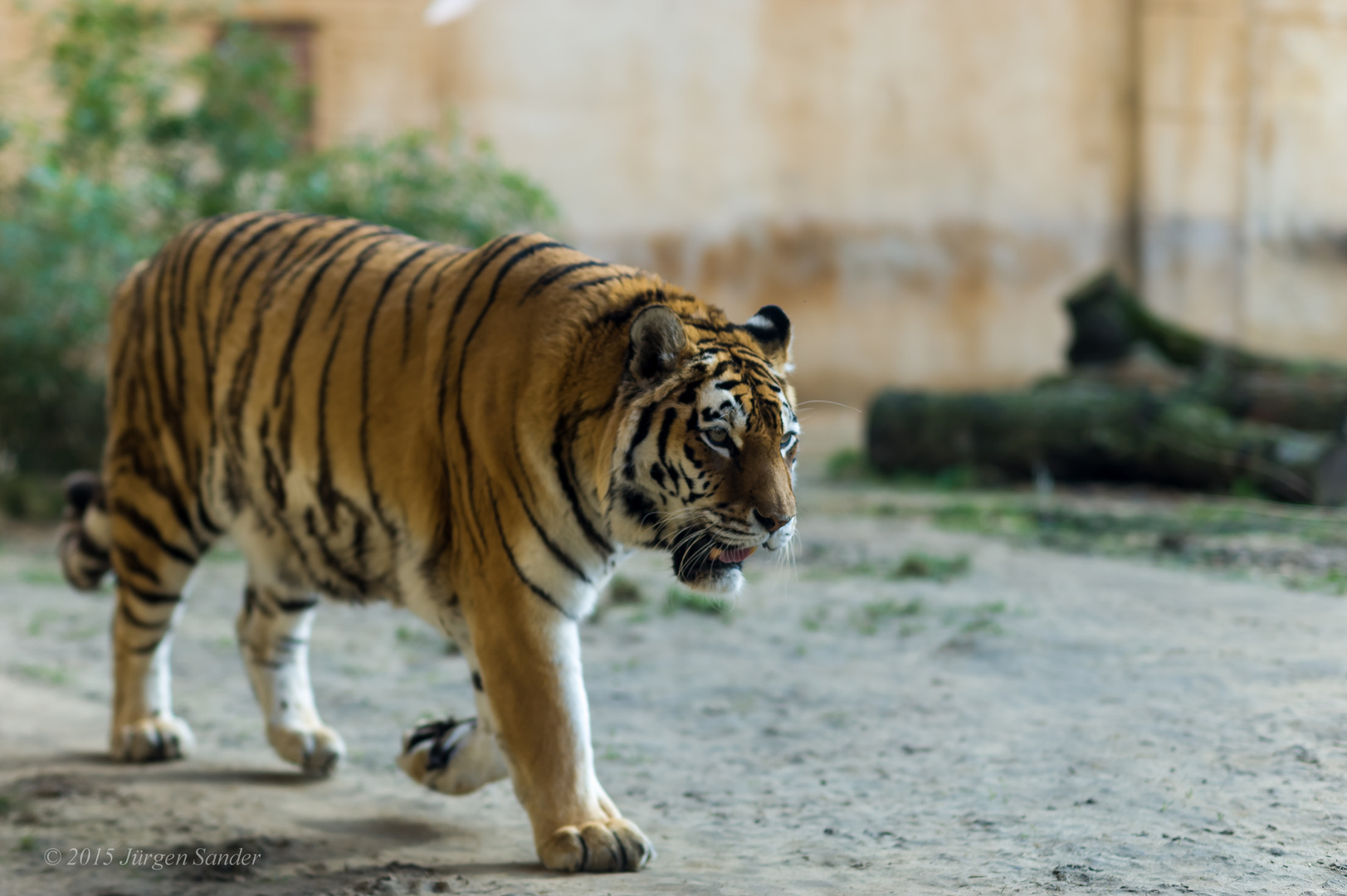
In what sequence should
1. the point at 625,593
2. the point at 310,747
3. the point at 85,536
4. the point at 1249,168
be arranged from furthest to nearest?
the point at 1249,168
the point at 625,593
the point at 85,536
the point at 310,747

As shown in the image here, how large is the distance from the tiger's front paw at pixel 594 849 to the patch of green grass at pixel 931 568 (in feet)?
10.2

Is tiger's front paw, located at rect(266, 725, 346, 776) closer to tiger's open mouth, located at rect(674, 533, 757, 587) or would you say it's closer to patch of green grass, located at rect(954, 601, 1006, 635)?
tiger's open mouth, located at rect(674, 533, 757, 587)

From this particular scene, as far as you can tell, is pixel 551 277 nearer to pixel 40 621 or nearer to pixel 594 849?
pixel 594 849

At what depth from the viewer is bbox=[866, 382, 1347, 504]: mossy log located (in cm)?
693

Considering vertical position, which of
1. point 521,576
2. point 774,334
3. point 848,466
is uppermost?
point 774,334

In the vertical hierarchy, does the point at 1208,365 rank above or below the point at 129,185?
below

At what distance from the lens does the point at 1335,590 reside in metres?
4.78

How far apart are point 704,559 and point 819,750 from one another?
1076 millimetres

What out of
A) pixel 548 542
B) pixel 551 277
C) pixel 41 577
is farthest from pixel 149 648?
pixel 41 577

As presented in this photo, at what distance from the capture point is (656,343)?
273 centimetres

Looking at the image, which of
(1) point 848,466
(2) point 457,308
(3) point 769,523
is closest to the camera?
(3) point 769,523

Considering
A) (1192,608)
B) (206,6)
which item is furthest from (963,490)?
(206,6)

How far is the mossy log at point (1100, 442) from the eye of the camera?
6.93 metres

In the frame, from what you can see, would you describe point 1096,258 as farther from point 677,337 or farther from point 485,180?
point 677,337
